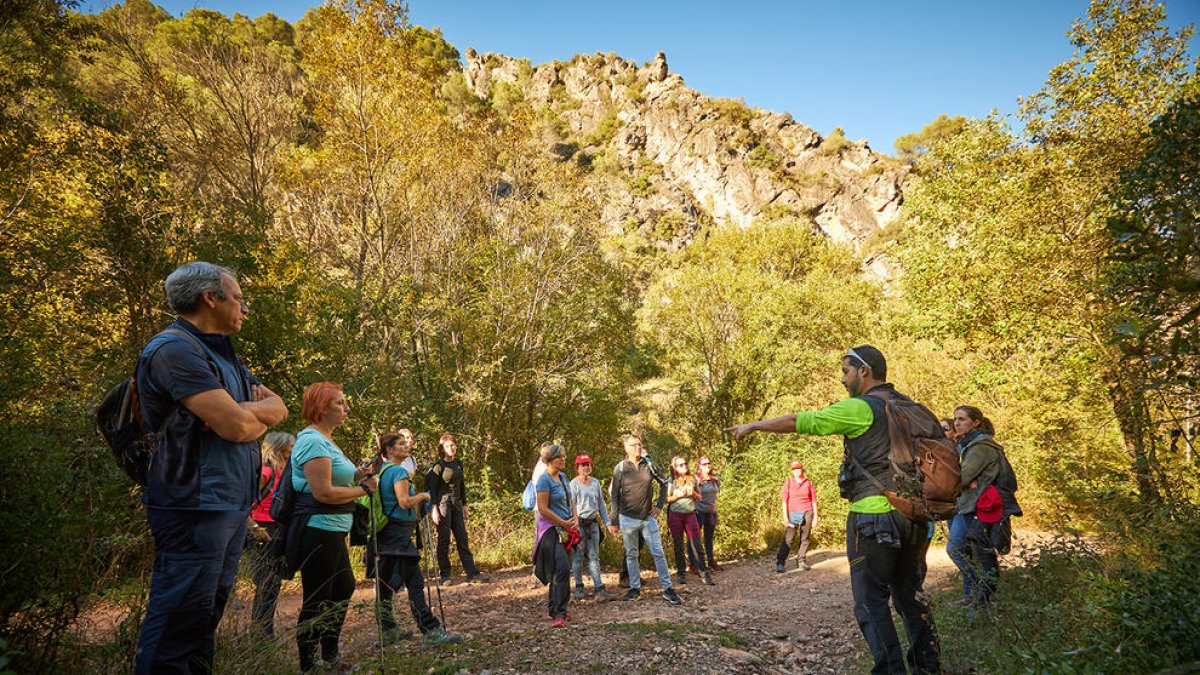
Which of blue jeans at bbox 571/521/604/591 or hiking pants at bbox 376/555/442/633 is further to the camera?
blue jeans at bbox 571/521/604/591

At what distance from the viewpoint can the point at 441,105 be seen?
13461 mm

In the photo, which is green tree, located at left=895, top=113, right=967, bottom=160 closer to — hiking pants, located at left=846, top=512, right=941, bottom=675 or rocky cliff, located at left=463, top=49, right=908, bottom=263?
rocky cliff, located at left=463, top=49, right=908, bottom=263

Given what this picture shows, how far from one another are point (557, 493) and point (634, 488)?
4.55 ft

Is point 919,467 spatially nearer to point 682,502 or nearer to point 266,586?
point 266,586

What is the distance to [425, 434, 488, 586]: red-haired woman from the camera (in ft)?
29.2

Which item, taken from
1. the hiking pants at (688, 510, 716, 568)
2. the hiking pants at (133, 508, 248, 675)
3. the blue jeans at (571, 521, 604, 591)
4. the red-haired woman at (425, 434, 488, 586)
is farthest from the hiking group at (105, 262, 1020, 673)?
the hiking pants at (688, 510, 716, 568)

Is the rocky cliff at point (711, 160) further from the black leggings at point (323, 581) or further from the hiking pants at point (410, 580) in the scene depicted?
the black leggings at point (323, 581)

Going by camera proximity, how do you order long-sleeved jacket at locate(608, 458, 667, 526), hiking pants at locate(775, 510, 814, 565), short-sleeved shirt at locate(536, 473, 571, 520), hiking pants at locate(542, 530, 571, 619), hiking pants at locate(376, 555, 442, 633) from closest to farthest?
hiking pants at locate(376, 555, 442, 633) < hiking pants at locate(542, 530, 571, 619) < short-sleeved shirt at locate(536, 473, 571, 520) < long-sleeved jacket at locate(608, 458, 667, 526) < hiking pants at locate(775, 510, 814, 565)

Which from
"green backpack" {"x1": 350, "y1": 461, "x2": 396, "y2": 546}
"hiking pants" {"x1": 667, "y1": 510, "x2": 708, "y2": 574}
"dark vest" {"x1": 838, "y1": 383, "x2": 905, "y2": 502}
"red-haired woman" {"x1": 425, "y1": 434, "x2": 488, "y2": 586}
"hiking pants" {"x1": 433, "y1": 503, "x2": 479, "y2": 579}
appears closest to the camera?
"dark vest" {"x1": 838, "y1": 383, "x2": 905, "y2": 502}

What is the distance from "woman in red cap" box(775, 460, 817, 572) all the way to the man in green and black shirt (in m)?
6.81

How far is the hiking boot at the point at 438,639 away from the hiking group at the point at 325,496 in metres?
0.02

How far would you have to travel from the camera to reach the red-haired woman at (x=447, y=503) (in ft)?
29.2

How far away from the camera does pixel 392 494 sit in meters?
5.24

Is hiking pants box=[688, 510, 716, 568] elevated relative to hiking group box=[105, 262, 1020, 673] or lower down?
lower down
